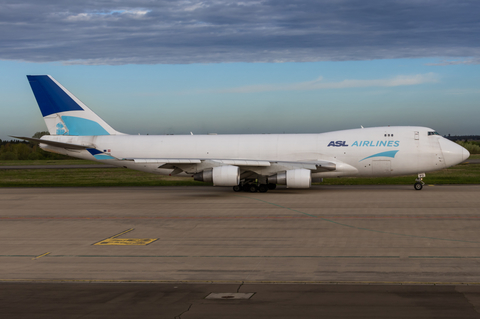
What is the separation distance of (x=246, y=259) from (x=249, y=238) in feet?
11.3

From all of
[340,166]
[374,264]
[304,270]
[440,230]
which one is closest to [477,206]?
[440,230]

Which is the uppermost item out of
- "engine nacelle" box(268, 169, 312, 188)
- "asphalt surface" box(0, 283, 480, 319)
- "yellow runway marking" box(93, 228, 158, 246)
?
"engine nacelle" box(268, 169, 312, 188)

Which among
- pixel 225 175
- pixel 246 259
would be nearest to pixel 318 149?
pixel 225 175

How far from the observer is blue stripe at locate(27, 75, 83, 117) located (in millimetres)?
38125

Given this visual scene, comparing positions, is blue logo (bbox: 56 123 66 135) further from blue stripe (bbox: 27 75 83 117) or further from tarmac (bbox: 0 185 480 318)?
tarmac (bbox: 0 185 480 318)

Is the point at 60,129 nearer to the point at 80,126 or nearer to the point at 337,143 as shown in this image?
the point at 80,126

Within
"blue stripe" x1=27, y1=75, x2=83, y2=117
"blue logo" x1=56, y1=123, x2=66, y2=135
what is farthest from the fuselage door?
"blue logo" x1=56, y1=123, x2=66, y2=135

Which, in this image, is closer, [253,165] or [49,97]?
[253,165]

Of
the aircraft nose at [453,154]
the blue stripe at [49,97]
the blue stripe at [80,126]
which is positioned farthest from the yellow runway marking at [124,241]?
the aircraft nose at [453,154]

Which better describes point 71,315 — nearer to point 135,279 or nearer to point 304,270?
point 135,279

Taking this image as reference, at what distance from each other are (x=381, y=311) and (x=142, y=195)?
26.9 meters

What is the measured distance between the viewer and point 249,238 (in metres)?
18.4

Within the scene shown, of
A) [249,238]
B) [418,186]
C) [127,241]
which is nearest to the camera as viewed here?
[127,241]

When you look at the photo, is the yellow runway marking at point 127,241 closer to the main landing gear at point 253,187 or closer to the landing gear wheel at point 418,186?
the main landing gear at point 253,187
